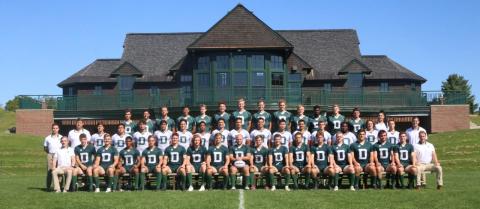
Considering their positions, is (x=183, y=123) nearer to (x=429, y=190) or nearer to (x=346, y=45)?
(x=429, y=190)

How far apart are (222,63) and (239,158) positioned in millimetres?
22092

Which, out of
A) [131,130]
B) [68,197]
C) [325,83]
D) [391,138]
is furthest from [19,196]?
[325,83]

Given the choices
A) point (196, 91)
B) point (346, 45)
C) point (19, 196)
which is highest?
point (346, 45)

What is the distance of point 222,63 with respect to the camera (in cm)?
3925

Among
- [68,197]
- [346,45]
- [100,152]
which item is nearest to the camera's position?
[68,197]

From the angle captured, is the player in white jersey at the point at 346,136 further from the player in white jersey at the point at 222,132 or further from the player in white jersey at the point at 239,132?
the player in white jersey at the point at 222,132

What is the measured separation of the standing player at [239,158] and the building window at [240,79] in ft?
69.9

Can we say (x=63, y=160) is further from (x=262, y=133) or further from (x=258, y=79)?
(x=258, y=79)

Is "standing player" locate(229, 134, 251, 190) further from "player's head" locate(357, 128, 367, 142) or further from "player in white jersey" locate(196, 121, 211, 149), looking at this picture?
"player's head" locate(357, 128, 367, 142)

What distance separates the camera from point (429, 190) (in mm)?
16422

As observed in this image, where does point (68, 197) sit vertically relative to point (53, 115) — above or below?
below

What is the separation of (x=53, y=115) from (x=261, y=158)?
1080 inches

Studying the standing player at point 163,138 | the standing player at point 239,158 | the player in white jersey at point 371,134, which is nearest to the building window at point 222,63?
the standing player at point 163,138

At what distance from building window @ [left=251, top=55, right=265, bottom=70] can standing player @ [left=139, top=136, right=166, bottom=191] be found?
22.1 metres
